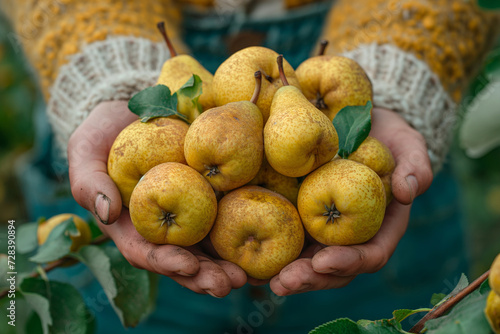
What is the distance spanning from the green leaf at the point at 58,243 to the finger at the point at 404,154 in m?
1.04

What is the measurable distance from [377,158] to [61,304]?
3.73ft

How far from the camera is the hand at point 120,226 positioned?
123 centimetres

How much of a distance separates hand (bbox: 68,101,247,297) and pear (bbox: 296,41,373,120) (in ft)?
2.03

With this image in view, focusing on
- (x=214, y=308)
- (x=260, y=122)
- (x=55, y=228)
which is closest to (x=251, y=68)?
(x=260, y=122)

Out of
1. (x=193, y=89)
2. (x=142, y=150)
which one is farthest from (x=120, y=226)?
(x=193, y=89)

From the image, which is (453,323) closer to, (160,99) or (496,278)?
(496,278)

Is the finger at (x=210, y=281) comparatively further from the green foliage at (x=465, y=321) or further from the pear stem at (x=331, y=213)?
the green foliage at (x=465, y=321)

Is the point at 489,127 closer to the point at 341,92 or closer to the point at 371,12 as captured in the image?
the point at 341,92

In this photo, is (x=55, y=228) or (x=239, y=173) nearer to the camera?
(x=239, y=173)

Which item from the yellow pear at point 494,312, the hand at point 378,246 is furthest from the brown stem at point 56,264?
the yellow pear at point 494,312

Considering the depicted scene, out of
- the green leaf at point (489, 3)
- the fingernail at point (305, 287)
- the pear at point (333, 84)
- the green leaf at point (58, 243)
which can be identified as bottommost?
the green leaf at point (58, 243)

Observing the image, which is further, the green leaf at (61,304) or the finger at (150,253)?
the green leaf at (61,304)

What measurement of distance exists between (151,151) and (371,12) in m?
1.20

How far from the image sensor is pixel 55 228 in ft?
5.26
